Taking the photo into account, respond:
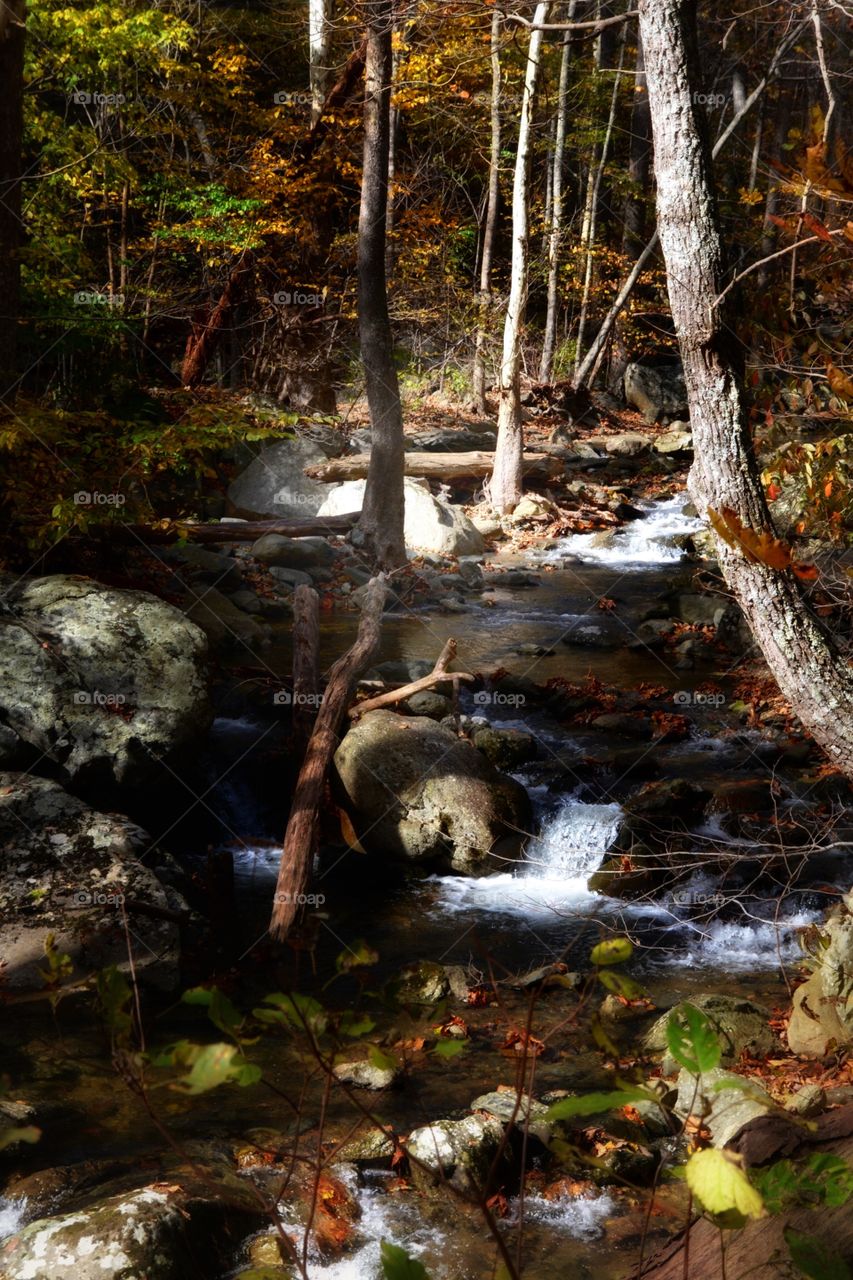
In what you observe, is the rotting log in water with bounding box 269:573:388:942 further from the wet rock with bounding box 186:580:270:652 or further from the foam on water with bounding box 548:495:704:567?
the foam on water with bounding box 548:495:704:567

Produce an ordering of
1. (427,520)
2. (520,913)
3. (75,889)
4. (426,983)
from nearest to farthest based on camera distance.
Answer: (426,983) → (75,889) → (520,913) → (427,520)

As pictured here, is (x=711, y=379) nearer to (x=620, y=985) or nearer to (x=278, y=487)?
(x=620, y=985)

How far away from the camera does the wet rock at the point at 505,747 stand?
810 centimetres

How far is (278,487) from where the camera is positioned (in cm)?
1459

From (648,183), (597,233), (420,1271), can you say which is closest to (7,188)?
(420,1271)

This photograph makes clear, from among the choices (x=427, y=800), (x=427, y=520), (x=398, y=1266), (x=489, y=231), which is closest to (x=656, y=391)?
(x=489, y=231)

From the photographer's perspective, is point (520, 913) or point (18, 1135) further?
point (520, 913)

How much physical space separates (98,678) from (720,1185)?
634cm

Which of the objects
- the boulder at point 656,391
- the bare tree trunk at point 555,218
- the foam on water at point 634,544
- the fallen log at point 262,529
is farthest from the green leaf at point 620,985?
the boulder at point 656,391

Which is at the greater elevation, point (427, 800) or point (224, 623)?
point (224, 623)

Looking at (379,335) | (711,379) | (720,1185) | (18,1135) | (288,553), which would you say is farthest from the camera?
(288,553)

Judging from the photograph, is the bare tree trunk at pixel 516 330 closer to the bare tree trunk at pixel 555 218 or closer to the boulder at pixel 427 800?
the bare tree trunk at pixel 555 218

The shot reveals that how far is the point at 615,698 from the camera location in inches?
365

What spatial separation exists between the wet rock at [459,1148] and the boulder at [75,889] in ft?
6.27
